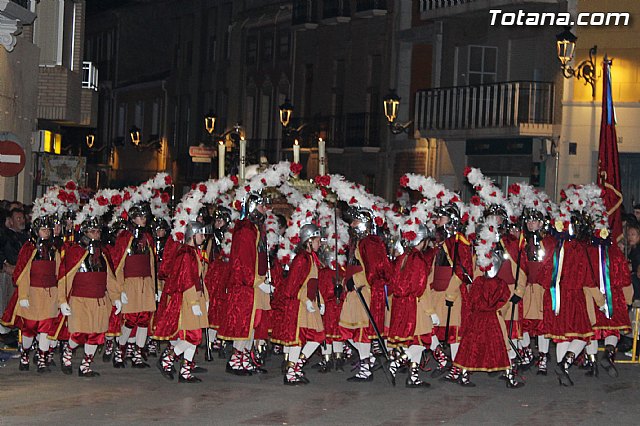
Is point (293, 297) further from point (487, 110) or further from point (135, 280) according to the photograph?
point (487, 110)

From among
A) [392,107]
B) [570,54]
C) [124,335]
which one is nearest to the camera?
[124,335]

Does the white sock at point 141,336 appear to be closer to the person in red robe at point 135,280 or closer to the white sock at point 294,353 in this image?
the person in red robe at point 135,280

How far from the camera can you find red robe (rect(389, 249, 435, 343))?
16.4 meters

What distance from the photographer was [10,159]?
902 inches

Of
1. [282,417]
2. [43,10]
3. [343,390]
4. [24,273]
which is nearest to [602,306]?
[343,390]

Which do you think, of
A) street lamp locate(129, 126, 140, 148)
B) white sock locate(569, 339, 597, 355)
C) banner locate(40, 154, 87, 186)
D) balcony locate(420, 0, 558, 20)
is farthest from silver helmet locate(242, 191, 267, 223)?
street lamp locate(129, 126, 140, 148)

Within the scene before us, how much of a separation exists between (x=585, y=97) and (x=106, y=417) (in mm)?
20970

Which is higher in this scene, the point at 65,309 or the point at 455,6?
the point at 455,6

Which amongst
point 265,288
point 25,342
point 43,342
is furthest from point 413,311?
point 25,342

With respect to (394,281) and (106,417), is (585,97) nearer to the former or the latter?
(394,281)

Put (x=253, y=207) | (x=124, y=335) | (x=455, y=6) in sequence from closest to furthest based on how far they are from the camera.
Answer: (x=253, y=207) → (x=124, y=335) → (x=455, y=6)

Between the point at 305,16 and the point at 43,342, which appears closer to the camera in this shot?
the point at 43,342

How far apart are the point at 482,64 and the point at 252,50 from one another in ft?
50.3

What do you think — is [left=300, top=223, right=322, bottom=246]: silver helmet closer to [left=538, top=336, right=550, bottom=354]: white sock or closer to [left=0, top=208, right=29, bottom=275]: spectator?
[left=538, top=336, right=550, bottom=354]: white sock
